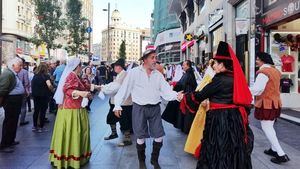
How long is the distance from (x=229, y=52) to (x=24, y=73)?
325 inches

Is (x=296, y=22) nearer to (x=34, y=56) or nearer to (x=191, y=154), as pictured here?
(x=191, y=154)

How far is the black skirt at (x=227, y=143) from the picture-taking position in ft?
16.4

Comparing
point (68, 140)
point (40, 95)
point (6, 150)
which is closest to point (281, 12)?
point (40, 95)

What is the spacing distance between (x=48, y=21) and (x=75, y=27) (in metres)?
5.21

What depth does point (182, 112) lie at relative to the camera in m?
8.66

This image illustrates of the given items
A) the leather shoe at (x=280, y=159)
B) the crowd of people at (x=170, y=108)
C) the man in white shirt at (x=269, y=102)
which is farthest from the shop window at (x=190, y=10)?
the leather shoe at (x=280, y=159)

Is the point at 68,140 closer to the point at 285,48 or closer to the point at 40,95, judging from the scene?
the point at 40,95

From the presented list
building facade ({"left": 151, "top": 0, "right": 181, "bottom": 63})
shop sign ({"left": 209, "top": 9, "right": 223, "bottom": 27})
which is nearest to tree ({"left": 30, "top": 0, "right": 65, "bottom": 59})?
shop sign ({"left": 209, "top": 9, "right": 223, "bottom": 27})

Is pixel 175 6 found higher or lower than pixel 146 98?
higher

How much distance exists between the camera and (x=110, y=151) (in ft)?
25.7

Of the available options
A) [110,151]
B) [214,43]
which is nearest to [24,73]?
[110,151]

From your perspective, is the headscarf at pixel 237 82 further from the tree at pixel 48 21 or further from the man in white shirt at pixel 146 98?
the tree at pixel 48 21

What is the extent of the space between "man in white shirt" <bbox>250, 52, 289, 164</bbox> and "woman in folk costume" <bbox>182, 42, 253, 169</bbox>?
5.96ft

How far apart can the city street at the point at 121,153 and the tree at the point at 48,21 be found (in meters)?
21.7
